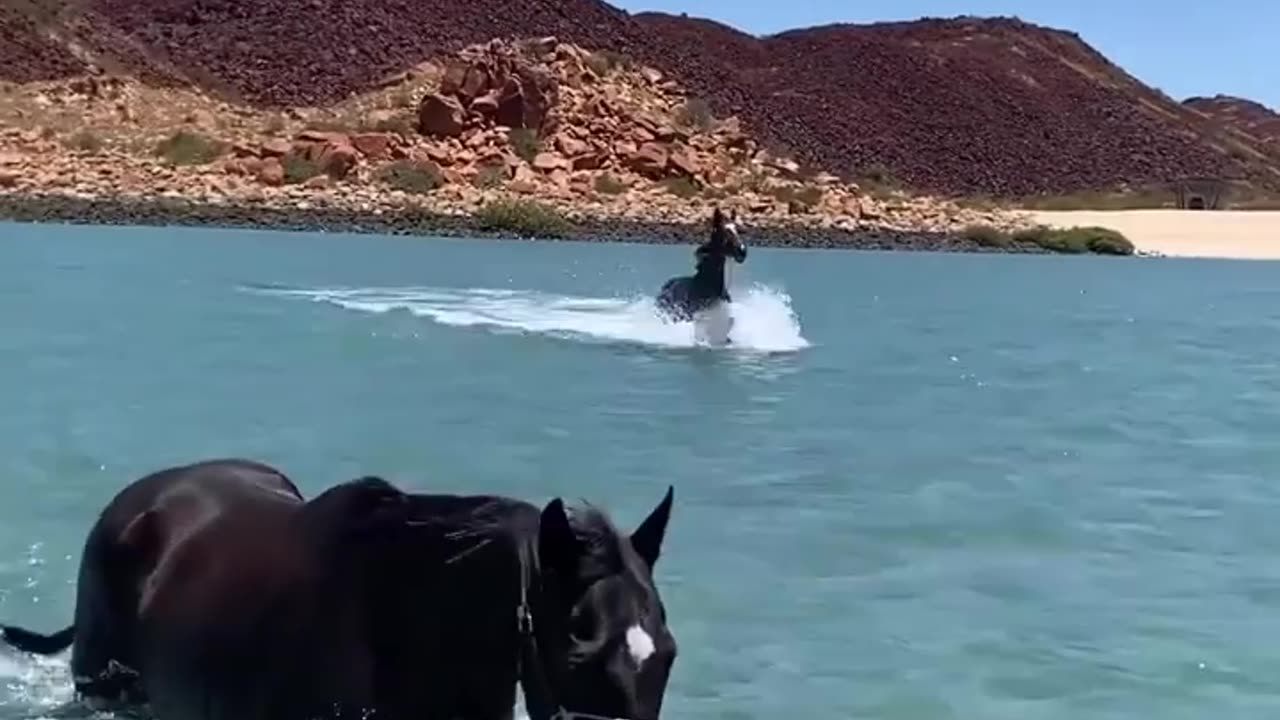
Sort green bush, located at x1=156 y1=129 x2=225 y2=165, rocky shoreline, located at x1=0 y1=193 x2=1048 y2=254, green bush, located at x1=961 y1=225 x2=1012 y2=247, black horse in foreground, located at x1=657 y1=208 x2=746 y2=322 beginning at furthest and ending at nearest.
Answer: green bush, located at x1=961 y1=225 x2=1012 y2=247
green bush, located at x1=156 y1=129 x2=225 y2=165
rocky shoreline, located at x1=0 y1=193 x2=1048 y2=254
black horse in foreground, located at x1=657 y1=208 x2=746 y2=322

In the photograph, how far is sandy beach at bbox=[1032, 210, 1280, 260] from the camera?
2554 inches

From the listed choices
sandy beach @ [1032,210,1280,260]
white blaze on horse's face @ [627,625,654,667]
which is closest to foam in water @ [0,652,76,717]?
white blaze on horse's face @ [627,625,654,667]

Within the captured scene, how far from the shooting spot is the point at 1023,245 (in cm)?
6125

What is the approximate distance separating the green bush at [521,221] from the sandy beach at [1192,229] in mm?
21320

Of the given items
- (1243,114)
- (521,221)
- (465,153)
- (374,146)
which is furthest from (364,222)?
(1243,114)

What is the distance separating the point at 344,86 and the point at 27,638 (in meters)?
75.4

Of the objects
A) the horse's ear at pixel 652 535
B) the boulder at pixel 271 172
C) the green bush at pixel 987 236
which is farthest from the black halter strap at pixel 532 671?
the green bush at pixel 987 236

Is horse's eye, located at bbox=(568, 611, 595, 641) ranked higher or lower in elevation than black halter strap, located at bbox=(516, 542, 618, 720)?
higher

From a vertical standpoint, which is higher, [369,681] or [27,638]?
[369,681]

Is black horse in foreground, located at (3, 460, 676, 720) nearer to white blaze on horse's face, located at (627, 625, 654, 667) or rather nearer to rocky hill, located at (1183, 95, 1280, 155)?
white blaze on horse's face, located at (627, 625, 654, 667)

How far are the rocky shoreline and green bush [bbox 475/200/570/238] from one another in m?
0.20

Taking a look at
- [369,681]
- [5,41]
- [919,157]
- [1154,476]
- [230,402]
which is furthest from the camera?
[919,157]

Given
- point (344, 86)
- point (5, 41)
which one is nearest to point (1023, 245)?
point (344, 86)

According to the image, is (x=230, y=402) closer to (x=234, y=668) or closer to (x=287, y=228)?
(x=234, y=668)
